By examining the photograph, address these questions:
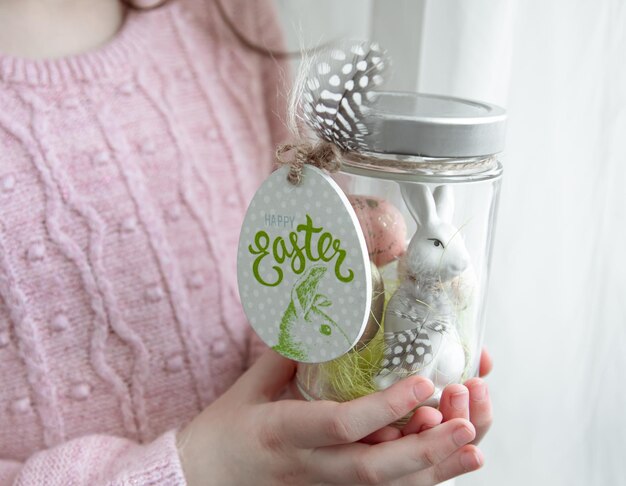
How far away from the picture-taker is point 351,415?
0.47 m

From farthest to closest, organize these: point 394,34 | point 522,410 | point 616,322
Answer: point 394,34 → point 522,410 → point 616,322

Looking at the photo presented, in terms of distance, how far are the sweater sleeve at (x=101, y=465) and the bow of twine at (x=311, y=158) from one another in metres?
0.31

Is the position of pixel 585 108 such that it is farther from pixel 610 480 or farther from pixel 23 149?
pixel 23 149

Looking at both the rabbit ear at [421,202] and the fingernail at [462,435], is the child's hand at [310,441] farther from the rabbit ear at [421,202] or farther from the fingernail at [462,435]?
the rabbit ear at [421,202]

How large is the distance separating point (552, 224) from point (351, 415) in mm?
299

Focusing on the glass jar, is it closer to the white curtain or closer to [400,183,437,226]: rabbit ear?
[400,183,437,226]: rabbit ear

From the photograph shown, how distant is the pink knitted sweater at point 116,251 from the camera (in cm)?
71

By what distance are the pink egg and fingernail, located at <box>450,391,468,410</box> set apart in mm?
110

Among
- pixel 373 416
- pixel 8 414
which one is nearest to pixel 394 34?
pixel 373 416

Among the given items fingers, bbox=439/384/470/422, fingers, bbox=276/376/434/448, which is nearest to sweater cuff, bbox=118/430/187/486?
fingers, bbox=276/376/434/448

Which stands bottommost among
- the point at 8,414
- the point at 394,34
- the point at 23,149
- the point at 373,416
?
the point at 8,414

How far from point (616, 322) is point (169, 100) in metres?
0.56

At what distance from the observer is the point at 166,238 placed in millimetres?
786

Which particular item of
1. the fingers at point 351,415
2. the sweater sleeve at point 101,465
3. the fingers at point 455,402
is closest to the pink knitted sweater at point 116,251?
the sweater sleeve at point 101,465
